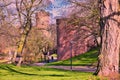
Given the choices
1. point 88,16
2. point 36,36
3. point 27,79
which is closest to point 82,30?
point 36,36

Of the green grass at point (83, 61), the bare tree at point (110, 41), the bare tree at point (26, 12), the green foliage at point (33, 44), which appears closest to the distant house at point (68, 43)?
the green foliage at point (33, 44)

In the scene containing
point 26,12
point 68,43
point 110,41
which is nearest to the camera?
point 110,41

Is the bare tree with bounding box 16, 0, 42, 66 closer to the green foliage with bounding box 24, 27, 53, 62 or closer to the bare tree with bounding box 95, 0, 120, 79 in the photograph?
the green foliage with bounding box 24, 27, 53, 62

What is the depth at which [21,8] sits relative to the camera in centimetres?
3647

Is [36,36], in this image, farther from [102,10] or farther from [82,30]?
[102,10]

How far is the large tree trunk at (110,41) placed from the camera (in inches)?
567

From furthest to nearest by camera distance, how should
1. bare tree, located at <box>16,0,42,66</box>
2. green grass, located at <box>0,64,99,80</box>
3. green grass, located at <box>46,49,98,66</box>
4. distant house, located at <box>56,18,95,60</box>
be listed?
distant house, located at <box>56,18,95,60</box> < green grass, located at <box>46,49,98,66</box> < bare tree, located at <box>16,0,42,66</box> < green grass, located at <box>0,64,99,80</box>

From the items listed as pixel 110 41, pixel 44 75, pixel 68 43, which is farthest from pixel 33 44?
pixel 110 41

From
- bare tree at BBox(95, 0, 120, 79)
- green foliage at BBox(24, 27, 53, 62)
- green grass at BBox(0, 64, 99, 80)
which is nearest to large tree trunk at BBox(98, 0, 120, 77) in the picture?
bare tree at BBox(95, 0, 120, 79)

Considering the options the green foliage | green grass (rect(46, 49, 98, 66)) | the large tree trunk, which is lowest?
green grass (rect(46, 49, 98, 66))

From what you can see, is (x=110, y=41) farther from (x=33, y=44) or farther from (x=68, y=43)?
(x=68, y=43)

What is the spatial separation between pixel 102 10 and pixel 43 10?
76.7ft

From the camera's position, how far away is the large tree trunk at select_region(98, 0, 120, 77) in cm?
1441

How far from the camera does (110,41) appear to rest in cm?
1445
